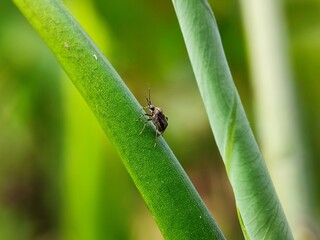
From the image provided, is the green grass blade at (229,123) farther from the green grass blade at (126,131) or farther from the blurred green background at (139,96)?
the blurred green background at (139,96)

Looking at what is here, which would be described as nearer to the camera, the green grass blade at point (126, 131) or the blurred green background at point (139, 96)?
the green grass blade at point (126, 131)

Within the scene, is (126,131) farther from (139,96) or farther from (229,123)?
(139,96)

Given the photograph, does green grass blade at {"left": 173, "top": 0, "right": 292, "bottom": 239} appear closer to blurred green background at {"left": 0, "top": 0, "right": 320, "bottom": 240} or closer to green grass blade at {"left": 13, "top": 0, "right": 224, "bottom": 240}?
green grass blade at {"left": 13, "top": 0, "right": 224, "bottom": 240}

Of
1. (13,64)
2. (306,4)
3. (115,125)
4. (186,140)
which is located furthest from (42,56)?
(115,125)

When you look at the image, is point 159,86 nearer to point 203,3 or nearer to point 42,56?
point 42,56

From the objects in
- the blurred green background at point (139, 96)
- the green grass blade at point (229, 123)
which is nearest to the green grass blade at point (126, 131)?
the green grass blade at point (229, 123)

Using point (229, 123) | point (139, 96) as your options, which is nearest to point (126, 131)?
point (229, 123)

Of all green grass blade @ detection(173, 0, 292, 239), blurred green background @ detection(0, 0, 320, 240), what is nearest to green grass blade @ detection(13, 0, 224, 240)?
green grass blade @ detection(173, 0, 292, 239)
